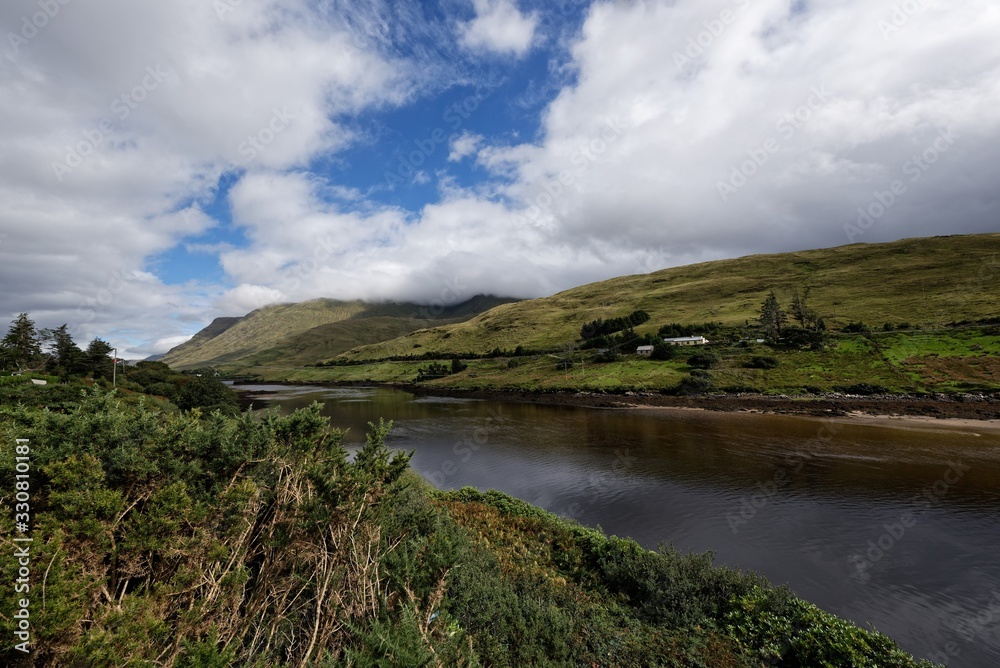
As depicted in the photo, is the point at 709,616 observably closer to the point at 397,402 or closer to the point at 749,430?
the point at 749,430

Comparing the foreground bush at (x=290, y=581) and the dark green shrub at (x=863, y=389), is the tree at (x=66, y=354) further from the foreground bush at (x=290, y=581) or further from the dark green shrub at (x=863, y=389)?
the dark green shrub at (x=863, y=389)

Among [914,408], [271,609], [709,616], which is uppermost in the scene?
[271,609]

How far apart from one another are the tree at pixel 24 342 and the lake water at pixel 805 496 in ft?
166

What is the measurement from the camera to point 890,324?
3123 inches

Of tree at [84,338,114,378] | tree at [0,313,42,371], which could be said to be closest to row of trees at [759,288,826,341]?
tree at [84,338,114,378]

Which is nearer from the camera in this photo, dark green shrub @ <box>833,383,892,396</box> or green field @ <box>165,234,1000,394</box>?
dark green shrub @ <box>833,383,892,396</box>

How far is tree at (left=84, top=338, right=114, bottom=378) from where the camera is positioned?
2181 inches

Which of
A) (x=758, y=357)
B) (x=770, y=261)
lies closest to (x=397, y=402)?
(x=758, y=357)

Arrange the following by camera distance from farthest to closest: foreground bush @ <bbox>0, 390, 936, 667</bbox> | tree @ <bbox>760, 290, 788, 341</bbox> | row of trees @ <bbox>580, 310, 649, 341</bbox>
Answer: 1. row of trees @ <bbox>580, 310, 649, 341</bbox>
2. tree @ <bbox>760, 290, 788, 341</bbox>
3. foreground bush @ <bbox>0, 390, 936, 667</bbox>

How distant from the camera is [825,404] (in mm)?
52969

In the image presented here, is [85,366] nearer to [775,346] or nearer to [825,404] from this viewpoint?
[825,404]

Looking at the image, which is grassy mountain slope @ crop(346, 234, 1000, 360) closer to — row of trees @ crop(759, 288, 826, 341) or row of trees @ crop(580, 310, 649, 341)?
row of trees @ crop(580, 310, 649, 341)

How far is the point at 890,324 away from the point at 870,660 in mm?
A: 98604

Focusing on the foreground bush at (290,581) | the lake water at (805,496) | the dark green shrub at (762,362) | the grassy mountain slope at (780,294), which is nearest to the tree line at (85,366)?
the lake water at (805,496)
